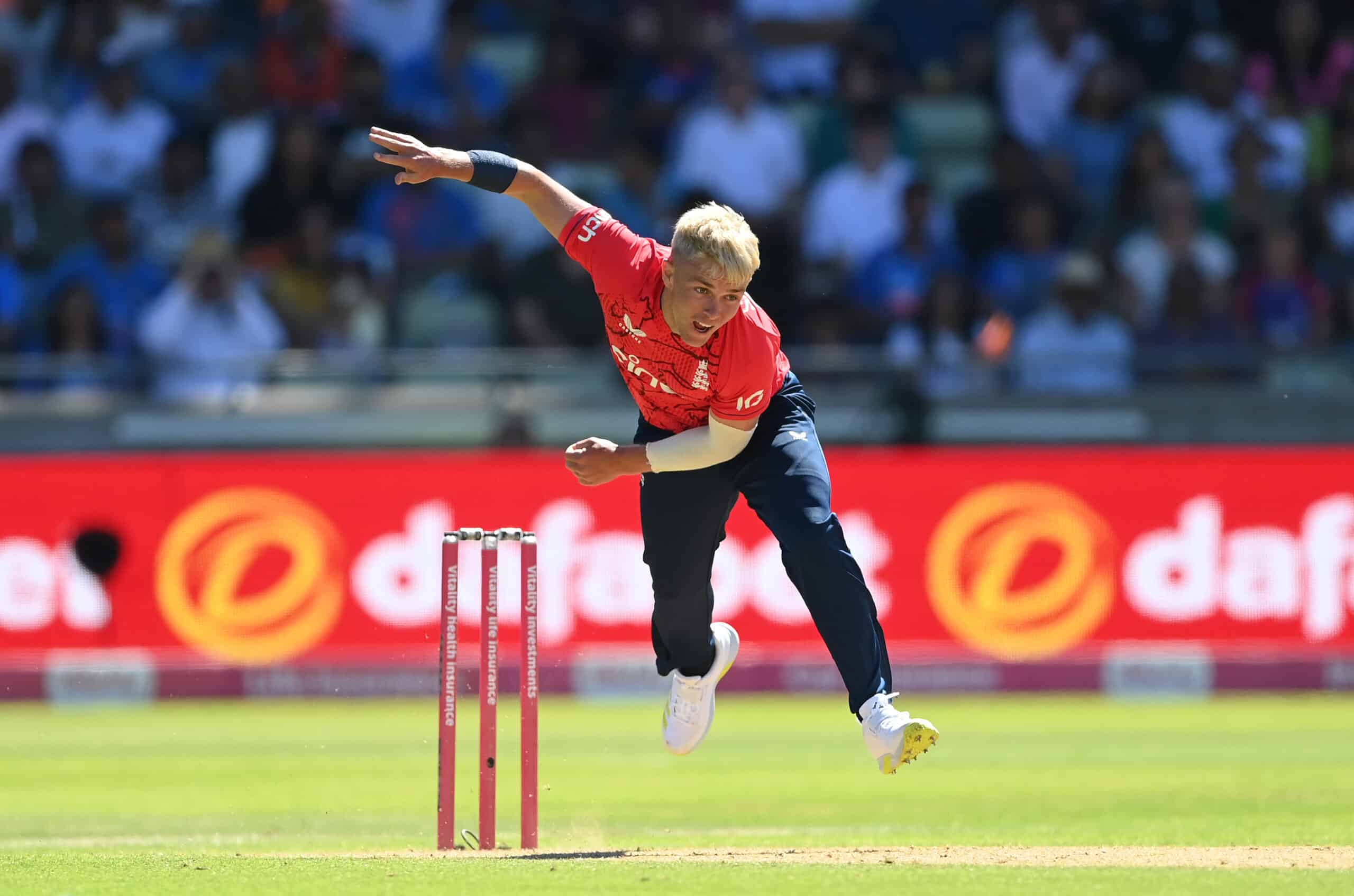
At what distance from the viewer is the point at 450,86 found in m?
13.8

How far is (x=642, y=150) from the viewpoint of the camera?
1323 cm

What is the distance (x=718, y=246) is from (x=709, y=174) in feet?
25.1

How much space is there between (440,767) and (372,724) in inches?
195

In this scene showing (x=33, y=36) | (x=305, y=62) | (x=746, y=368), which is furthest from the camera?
(x=33, y=36)

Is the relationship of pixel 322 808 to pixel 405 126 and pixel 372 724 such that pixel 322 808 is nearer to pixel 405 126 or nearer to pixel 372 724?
pixel 372 724

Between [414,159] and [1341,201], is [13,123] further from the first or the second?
[1341,201]

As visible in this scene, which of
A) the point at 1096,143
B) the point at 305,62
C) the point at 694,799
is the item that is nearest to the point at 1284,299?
the point at 1096,143

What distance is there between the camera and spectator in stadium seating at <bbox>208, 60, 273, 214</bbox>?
1327 cm

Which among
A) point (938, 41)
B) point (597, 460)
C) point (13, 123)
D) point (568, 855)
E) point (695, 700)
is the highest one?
point (938, 41)

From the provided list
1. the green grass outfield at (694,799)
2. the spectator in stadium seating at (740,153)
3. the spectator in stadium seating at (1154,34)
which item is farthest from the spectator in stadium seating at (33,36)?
the spectator in stadium seating at (1154,34)

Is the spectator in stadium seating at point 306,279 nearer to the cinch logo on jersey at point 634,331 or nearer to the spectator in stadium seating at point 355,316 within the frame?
the spectator in stadium seating at point 355,316

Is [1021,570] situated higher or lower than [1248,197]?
lower

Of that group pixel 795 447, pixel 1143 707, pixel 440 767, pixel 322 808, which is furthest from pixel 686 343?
pixel 1143 707

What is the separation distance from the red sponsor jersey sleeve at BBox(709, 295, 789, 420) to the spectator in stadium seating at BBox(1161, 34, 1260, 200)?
328 inches
